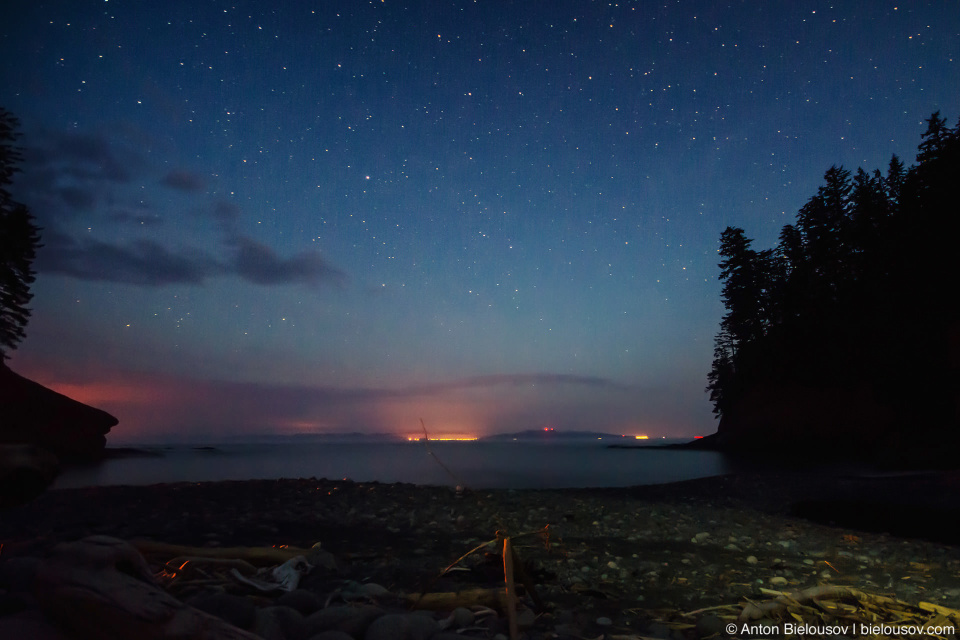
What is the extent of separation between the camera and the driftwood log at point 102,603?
5.88 feet

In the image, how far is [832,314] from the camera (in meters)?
31.8

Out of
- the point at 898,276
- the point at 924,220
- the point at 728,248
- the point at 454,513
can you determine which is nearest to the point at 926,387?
the point at 898,276

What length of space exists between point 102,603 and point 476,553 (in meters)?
4.28

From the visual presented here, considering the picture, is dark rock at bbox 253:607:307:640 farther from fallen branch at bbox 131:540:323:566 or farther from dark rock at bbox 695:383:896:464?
dark rock at bbox 695:383:896:464

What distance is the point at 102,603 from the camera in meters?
1.79

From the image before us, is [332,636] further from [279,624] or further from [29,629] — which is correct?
[29,629]

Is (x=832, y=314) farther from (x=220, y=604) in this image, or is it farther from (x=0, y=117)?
(x=0, y=117)

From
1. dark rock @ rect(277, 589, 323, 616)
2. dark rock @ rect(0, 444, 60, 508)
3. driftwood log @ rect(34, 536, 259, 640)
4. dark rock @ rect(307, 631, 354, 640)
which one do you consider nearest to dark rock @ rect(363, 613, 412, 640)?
dark rock @ rect(307, 631, 354, 640)

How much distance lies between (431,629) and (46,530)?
21.0 ft

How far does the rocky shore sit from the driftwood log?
3.2 inches

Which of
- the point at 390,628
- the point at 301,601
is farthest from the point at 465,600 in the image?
the point at 301,601

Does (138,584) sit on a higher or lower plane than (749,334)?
lower

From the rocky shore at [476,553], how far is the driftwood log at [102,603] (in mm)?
81

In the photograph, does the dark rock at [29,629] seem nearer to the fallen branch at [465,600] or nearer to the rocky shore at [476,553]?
the rocky shore at [476,553]
